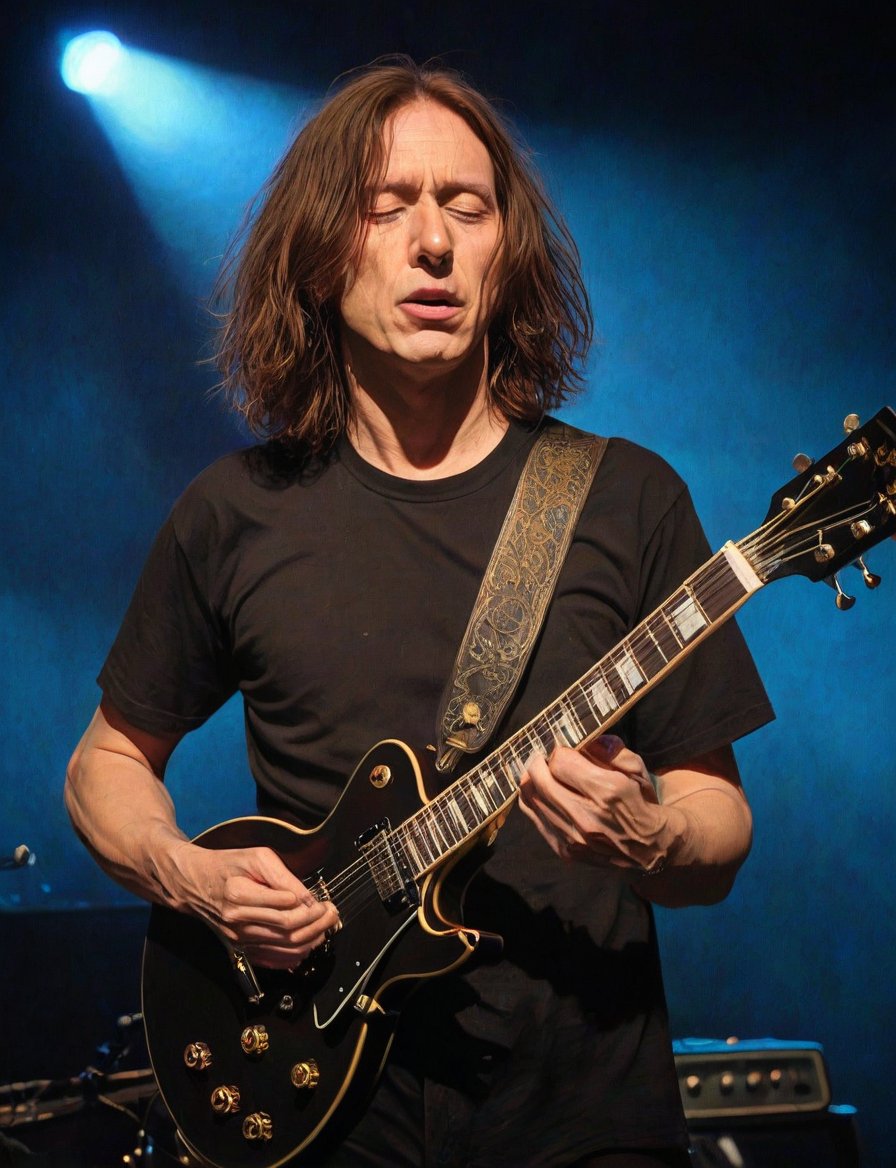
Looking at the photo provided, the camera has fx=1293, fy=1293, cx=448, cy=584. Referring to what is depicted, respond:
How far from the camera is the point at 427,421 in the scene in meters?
2.19

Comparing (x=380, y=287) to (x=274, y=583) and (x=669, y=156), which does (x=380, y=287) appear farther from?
(x=669, y=156)

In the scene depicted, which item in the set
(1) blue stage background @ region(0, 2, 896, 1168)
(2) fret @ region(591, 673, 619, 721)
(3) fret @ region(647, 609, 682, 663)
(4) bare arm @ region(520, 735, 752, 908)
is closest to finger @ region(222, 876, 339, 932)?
(4) bare arm @ region(520, 735, 752, 908)

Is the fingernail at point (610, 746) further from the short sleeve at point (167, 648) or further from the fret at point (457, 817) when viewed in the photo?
the short sleeve at point (167, 648)

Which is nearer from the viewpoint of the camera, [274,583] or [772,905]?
[274,583]

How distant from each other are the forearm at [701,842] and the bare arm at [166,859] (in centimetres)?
49

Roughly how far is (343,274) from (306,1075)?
1.28 meters

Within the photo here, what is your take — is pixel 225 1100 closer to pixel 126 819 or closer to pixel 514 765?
pixel 126 819

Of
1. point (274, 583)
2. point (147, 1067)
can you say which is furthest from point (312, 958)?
point (147, 1067)

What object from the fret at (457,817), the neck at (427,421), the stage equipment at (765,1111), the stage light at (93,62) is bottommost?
the stage equipment at (765,1111)

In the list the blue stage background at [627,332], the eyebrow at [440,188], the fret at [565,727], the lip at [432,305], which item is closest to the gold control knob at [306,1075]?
the fret at [565,727]

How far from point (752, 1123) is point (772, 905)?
2.47 feet

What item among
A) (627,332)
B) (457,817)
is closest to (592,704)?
(457,817)

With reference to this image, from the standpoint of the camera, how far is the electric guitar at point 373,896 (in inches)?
63.0

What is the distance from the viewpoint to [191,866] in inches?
78.1
